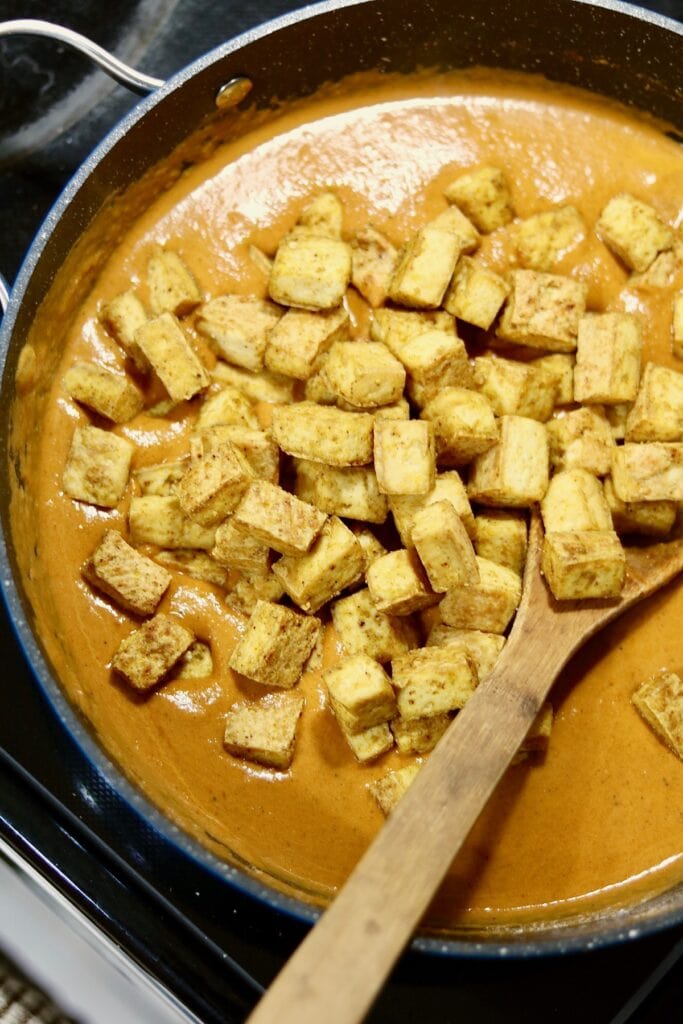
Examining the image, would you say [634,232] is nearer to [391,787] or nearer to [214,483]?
[214,483]

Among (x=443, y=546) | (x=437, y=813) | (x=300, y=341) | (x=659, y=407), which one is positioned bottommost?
(x=437, y=813)

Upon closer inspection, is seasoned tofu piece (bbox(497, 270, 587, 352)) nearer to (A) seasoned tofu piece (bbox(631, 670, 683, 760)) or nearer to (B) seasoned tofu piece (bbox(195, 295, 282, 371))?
(B) seasoned tofu piece (bbox(195, 295, 282, 371))

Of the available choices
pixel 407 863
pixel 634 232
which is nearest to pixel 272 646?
pixel 407 863

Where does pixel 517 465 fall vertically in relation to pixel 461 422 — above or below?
below

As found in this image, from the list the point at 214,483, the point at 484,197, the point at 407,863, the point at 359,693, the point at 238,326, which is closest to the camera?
the point at 407,863

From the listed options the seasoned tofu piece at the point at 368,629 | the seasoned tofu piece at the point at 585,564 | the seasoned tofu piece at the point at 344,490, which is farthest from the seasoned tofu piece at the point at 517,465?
the seasoned tofu piece at the point at 368,629

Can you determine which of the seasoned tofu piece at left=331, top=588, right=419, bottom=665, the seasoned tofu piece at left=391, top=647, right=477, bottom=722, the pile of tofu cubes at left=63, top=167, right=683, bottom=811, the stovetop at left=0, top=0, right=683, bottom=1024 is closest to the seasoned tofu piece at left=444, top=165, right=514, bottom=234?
the pile of tofu cubes at left=63, top=167, right=683, bottom=811

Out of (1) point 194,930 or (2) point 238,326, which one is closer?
(1) point 194,930
